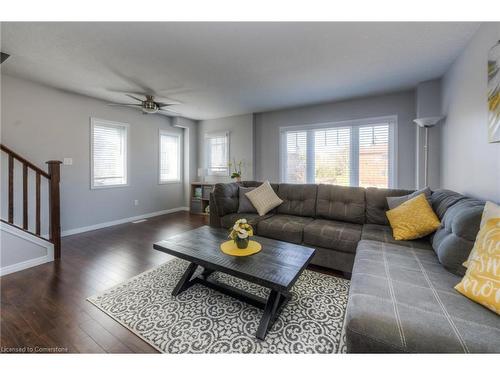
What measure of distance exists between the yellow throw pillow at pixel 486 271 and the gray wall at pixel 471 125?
0.79m

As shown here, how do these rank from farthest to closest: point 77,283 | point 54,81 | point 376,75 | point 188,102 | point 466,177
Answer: point 188,102, point 54,81, point 376,75, point 466,177, point 77,283

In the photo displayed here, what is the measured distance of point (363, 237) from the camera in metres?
2.24

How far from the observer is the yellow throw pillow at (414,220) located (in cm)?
200

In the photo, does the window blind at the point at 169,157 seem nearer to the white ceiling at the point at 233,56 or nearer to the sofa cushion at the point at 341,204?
the white ceiling at the point at 233,56

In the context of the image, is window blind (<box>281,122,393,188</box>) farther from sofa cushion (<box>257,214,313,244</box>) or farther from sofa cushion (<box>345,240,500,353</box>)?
sofa cushion (<box>345,240,500,353</box>)

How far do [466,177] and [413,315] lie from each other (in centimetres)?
213

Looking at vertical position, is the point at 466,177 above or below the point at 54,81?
below

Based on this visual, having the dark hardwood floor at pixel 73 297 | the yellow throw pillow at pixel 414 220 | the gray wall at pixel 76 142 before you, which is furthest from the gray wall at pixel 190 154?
the yellow throw pillow at pixel 414 220

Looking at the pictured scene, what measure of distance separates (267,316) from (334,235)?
1246mm

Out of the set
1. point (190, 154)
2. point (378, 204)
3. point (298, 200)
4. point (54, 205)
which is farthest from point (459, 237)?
point (190, 154)

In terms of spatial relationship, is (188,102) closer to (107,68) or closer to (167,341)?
(107,68)

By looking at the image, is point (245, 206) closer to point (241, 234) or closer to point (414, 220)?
point (241, 234)

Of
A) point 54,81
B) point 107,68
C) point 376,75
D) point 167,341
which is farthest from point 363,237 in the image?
point 54,81

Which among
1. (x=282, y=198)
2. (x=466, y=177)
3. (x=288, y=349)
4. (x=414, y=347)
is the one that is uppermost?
(x=466, y=177)
